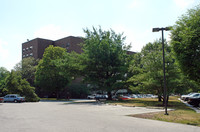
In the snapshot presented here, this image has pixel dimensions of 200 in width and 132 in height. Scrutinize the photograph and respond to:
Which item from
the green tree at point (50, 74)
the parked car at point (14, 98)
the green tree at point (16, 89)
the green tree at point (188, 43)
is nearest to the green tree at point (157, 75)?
the green tree at point (188, 43)

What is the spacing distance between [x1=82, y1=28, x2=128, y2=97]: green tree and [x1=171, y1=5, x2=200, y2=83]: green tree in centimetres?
Result: 2323

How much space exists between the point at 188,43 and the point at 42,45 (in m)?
75.5

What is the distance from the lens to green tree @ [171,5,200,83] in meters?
12.7

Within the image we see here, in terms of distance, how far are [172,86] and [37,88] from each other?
5123cm

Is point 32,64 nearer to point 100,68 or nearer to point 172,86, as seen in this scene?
point 100,68

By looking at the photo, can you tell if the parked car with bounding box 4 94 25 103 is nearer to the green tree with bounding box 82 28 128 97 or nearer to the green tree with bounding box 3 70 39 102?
the green tree with bounding box 3 70 39 102

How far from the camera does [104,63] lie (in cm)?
3816

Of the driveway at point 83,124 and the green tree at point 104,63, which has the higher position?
the green tree at point 104,63

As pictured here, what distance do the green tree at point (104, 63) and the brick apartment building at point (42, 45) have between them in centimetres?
3628

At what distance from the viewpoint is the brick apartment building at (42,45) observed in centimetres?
7631

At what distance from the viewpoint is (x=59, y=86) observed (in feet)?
180

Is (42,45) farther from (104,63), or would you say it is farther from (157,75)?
(157,75)

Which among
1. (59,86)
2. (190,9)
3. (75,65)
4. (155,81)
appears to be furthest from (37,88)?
(190,9)

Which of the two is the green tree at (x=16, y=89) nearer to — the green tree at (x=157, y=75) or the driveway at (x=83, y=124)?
the green tree at (x=157, y=75)
